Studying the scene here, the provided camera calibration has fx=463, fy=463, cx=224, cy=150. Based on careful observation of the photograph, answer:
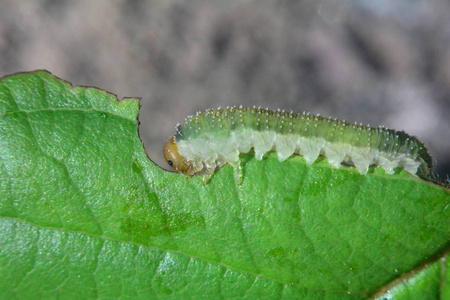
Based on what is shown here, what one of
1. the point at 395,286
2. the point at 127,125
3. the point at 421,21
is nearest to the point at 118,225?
the point at 127,125

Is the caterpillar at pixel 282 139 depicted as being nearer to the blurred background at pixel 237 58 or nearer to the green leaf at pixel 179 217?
the green leaf at pixel 179 217

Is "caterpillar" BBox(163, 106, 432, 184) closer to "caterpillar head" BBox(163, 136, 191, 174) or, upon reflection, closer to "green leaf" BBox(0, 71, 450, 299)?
"caterpillar head" BBox(163, 136, 191, 174)

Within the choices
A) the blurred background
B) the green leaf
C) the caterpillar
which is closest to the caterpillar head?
the caterpillar

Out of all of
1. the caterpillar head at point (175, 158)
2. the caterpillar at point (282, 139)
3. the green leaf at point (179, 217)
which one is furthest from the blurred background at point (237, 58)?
the green leaf at point (179, 217)

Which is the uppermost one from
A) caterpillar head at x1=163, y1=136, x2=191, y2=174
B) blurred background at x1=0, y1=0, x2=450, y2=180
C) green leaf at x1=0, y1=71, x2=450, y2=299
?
blurred background at x1=0, y1=0, x2=450, y2=180

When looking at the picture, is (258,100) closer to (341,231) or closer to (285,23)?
(285,23)

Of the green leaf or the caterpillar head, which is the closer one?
the green leaf

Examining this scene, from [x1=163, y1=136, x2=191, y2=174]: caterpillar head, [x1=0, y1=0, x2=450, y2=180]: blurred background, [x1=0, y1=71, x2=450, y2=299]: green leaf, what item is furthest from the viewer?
[x1=0, y1=0, x2=450, y2=180]: blurred background
